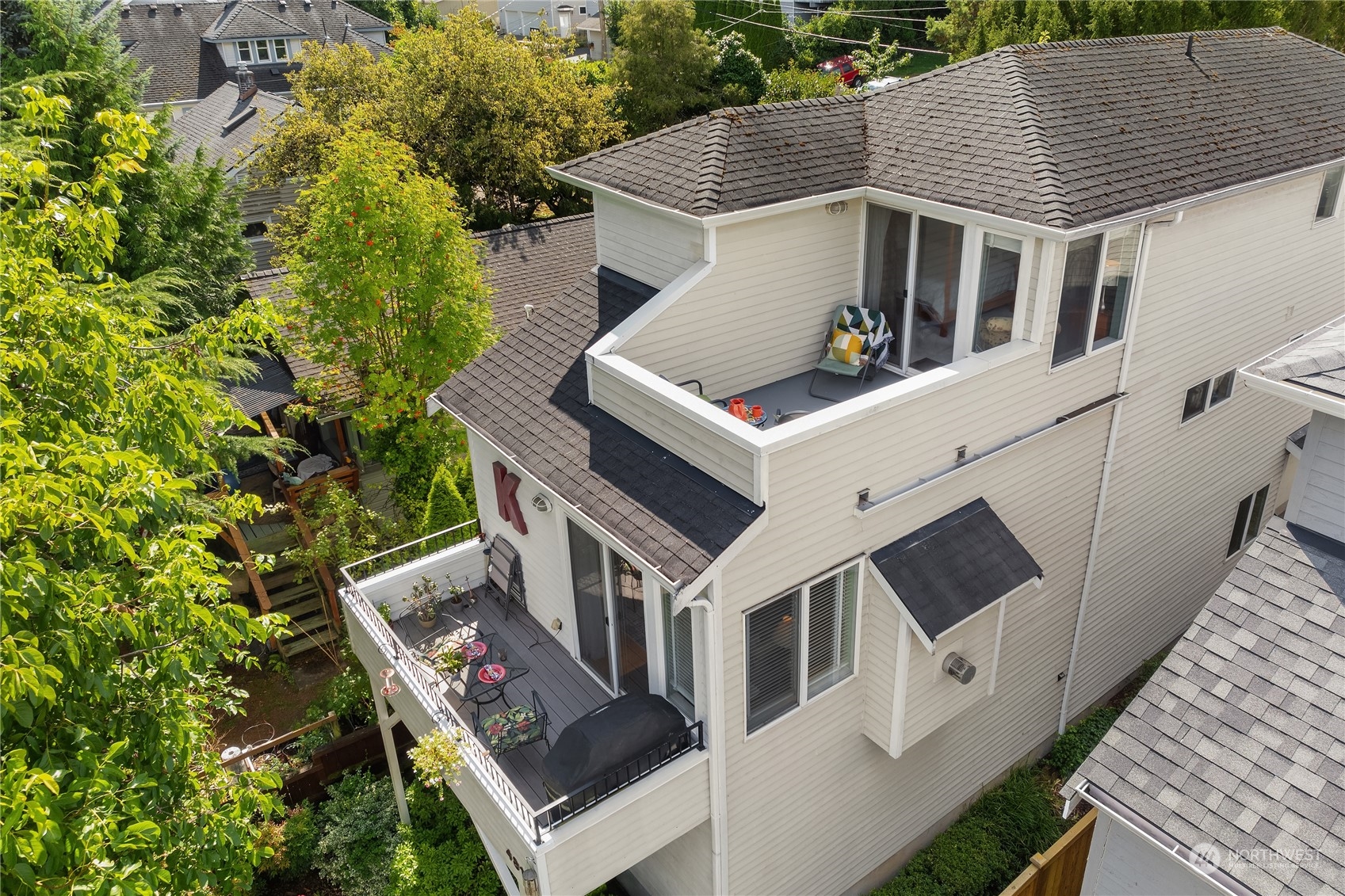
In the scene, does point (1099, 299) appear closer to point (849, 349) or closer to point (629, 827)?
point (849, 349)

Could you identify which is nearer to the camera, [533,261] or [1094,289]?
[1094,289]

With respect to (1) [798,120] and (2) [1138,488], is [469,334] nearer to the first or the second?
(1) [798,120]

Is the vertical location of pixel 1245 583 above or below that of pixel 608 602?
above

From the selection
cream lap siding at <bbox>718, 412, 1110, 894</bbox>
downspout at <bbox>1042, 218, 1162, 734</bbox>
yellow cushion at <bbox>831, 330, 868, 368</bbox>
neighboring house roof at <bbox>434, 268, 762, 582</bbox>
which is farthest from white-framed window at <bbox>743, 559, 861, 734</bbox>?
downspout at <bbox>1042, 218, 1162, 734</bbox>

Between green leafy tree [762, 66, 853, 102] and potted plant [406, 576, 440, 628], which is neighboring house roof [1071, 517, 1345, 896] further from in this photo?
green leafy tree [762, 66, 853, 102]

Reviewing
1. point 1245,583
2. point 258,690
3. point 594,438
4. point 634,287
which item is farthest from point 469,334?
point 1245,583

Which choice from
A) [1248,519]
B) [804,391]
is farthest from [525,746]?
[1248,519]
